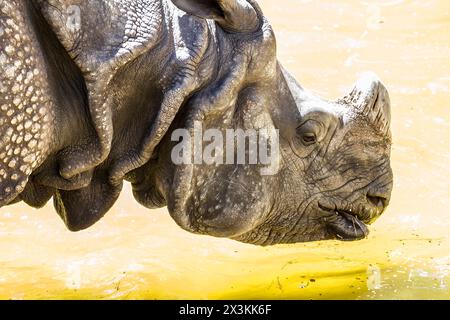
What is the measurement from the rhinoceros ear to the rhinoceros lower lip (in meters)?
1.00

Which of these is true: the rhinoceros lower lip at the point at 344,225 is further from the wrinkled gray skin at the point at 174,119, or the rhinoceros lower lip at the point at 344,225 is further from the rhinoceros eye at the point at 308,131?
the rhinoceros eye at the point at 308,131

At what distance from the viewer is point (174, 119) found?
436 centimetres

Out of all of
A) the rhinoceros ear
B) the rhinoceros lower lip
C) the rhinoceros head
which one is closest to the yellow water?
the rhinoceros lower lip

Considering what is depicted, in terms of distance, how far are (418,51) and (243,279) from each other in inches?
166

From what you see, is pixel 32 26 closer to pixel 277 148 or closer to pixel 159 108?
pixel 159 108

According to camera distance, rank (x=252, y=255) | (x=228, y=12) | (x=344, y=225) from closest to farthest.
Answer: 1. (x=228, y=12)
2. (x=344, y=225)
3. (x=252, y=255)

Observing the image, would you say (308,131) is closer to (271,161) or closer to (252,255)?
(271,161)

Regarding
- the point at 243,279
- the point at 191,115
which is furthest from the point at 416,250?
the point at 191,115

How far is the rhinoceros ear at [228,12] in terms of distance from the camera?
13.9 ft

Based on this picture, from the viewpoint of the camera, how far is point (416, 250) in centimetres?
616

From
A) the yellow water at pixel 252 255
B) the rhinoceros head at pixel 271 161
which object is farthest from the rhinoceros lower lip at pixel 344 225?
the yellow water at pixel 252 255

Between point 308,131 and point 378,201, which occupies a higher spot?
point 308,131

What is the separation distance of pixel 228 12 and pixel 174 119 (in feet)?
1.69

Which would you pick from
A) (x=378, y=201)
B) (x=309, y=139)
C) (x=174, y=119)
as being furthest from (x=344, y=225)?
(x=174, y=119)
